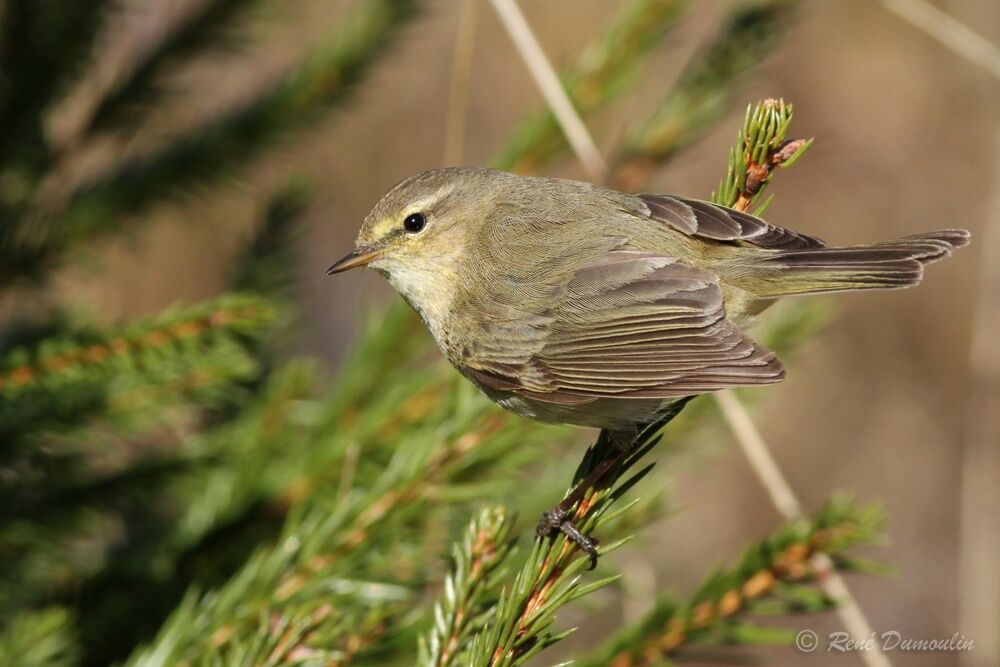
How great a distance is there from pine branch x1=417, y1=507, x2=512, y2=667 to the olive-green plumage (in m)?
0.59

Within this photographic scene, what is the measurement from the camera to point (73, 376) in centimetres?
205

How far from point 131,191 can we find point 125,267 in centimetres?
296

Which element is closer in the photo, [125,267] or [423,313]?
[423,313]

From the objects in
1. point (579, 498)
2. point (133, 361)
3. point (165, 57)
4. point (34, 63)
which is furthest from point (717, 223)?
point (34, 63)

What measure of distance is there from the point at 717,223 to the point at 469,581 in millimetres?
1117

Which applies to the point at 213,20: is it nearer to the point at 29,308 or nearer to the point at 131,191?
the point at 131,191

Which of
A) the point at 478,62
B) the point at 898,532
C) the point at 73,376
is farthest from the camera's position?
the point at 478,62

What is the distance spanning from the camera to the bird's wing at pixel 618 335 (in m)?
2.38

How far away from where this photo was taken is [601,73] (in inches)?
108

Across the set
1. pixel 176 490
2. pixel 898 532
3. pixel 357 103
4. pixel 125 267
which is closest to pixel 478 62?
pixel 125 267

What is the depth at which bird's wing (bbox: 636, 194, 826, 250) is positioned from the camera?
7.95 feet

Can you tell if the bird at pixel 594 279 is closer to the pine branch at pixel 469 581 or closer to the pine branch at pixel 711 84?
the pine branch at pixel 711 84

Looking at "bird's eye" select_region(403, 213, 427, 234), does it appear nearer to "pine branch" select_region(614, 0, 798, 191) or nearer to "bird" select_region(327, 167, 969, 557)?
"bird" select_region(327, 167, 969, 557)

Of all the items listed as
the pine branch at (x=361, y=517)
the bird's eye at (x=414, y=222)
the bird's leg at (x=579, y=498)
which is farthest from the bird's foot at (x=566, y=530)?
the bird's eye at (x=414, y=222)
